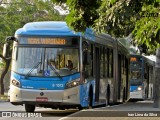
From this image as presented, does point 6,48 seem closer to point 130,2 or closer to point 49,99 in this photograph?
point 49,99

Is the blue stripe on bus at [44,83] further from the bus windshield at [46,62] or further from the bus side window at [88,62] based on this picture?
the bus side window at [88,62]

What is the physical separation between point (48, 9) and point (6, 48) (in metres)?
18.8

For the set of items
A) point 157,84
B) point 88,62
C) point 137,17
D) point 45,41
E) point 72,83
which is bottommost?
point 157,84

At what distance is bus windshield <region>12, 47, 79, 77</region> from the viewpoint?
1766cm

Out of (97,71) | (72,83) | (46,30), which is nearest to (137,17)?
(72,83)

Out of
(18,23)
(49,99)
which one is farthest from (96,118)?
(18,23)

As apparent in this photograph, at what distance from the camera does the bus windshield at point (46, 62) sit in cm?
1766

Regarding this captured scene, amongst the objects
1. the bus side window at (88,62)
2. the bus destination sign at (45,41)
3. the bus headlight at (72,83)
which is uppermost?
the bus destination sign at (45,41)

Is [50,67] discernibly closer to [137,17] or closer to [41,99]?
[41,99]

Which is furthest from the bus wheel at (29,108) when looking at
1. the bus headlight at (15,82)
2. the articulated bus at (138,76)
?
the articulated bus at (138,76)

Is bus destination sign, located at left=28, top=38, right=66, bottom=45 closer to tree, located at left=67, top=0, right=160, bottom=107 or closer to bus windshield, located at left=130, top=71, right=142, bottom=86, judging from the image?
tree, located at left=67, top=0, right=160, bottom=107

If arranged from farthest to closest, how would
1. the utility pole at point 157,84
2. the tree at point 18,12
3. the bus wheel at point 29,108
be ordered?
the tree at point 18,12, the utility pole at point 157,84, the bus wheel at point 29,108

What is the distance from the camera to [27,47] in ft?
58.6

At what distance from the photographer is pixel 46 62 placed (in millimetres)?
17672
